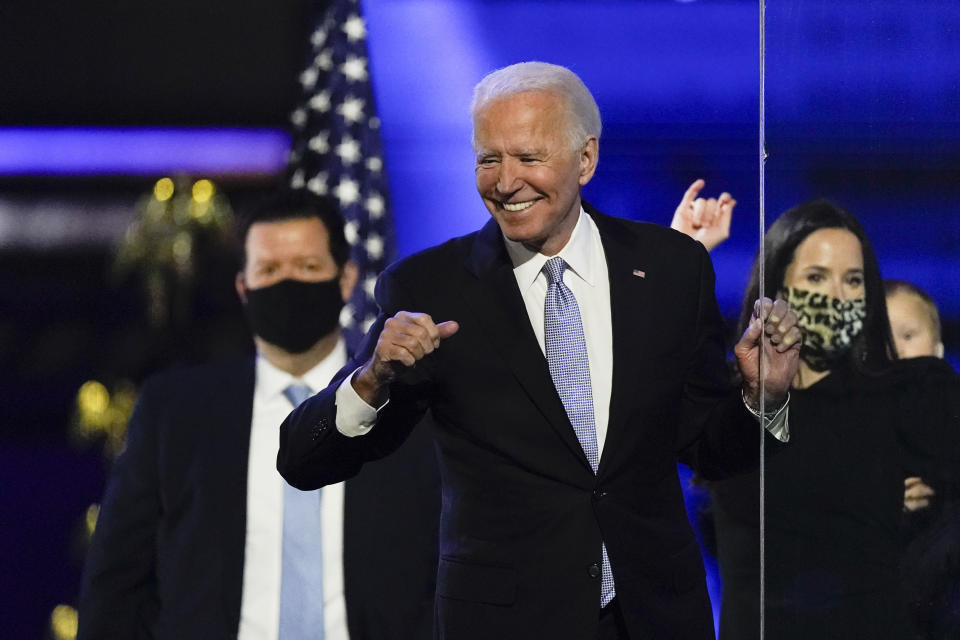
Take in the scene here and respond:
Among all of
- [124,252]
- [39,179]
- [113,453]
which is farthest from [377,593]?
[39,179]

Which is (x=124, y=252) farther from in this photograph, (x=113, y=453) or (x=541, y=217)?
(x=541, y=217)

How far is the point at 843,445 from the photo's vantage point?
5.92 ft

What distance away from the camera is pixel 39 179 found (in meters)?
3.41

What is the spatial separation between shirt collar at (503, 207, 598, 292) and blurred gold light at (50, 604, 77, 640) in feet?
6.50

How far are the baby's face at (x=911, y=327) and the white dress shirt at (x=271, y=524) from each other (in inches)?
58.2

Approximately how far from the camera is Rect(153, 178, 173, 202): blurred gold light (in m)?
3.39

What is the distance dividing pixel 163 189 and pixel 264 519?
96 centimetres

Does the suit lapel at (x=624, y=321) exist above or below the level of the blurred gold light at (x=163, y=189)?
below

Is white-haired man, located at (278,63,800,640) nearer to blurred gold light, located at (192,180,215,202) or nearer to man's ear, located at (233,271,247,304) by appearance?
man's ear, located at (233,271,247,304)

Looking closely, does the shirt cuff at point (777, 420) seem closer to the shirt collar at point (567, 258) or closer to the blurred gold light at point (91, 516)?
the shirt collar at point (567, 258)

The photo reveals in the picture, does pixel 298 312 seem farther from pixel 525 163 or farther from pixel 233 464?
pixel 525 163

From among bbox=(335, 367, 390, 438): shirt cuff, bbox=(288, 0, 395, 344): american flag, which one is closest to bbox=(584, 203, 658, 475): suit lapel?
bbox=(335, 367, 390, 438): shirt cuff

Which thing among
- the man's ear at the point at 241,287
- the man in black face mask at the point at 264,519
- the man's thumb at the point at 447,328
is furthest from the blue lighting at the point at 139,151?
the man's thumb at the point at 447,328

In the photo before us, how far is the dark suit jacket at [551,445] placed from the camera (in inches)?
71.7
